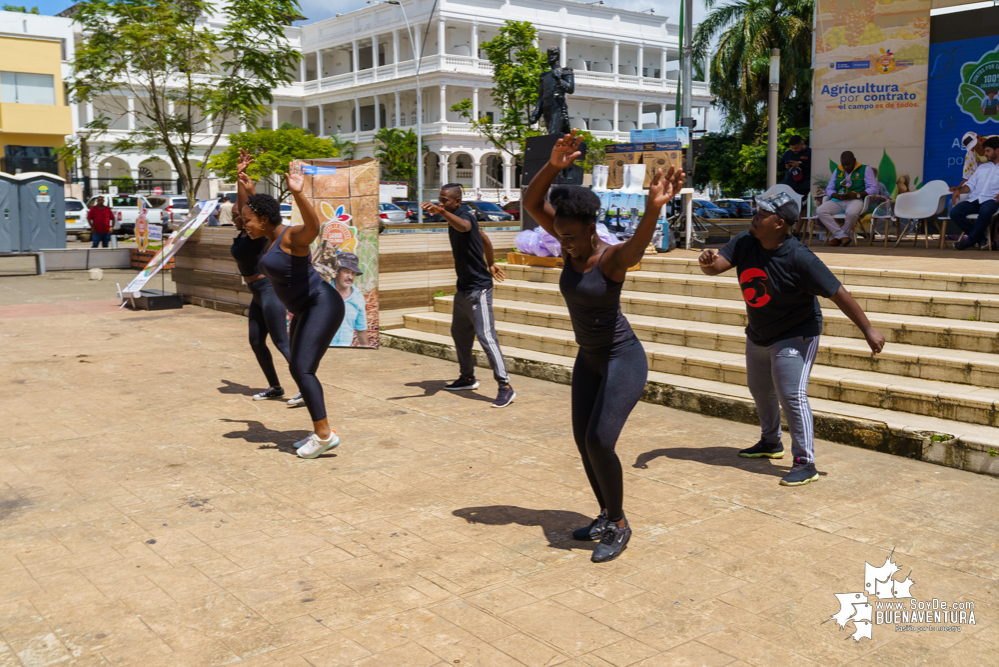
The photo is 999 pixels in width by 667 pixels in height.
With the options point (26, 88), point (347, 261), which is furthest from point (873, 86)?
point (26, 88)

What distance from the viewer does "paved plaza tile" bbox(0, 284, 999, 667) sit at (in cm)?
→ 349

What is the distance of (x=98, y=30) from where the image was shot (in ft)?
61.6

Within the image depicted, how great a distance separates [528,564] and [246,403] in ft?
14.4

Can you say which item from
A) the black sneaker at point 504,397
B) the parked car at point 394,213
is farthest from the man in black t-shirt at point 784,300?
the parked car at point 394,213

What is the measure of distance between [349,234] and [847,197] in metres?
8.11

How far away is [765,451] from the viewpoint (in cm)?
Result: 618

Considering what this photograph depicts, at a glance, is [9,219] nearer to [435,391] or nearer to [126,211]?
[126,211]

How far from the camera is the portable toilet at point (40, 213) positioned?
78.5 ft

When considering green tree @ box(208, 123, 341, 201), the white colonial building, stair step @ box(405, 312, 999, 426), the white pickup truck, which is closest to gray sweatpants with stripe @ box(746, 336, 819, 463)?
stair step @ box(405, 312, 999, 426)

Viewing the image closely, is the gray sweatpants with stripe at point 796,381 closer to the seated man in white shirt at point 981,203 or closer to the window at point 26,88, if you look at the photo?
the seated man in white shirt at point 981,203

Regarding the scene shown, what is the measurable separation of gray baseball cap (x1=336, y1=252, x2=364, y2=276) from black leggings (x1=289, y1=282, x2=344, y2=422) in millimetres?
4738

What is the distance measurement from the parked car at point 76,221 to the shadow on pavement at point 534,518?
34.8 metres

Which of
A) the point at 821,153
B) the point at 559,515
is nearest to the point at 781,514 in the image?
the point at 559,515

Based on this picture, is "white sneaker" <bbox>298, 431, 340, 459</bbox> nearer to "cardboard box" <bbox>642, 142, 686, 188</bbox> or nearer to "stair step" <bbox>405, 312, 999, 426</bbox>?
"stair step" <bbox>405, 312, 999, 426</bbox>
